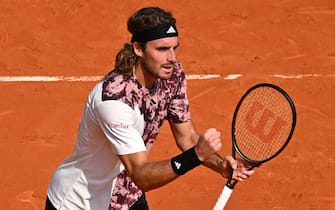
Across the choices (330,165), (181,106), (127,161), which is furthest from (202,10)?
(127,161)

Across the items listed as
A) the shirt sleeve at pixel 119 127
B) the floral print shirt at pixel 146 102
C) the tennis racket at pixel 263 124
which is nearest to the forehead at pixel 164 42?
the floral print shirt at pixel 146 102

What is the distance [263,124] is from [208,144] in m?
3.03

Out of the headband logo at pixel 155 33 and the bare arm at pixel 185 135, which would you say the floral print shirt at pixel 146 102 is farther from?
the headband logo at pixel 155 33

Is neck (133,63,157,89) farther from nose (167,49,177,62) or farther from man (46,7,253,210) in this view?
nose (167,49,177,62)

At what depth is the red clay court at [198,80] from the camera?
9.40 meters

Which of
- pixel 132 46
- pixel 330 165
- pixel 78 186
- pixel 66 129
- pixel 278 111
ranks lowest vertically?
pixel 330 165

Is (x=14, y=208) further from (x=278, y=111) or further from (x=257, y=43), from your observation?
(x=257, y=43)

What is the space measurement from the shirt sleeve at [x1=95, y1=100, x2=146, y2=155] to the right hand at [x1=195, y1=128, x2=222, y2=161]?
0.48m

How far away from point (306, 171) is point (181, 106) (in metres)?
3.74

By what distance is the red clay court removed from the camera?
9.40 m

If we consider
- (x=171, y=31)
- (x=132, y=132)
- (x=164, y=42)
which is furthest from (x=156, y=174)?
(x=171, y=31)

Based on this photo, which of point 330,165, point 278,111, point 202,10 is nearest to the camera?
point 278,111

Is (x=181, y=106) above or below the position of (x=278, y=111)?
above

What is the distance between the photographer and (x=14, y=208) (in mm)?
9102
